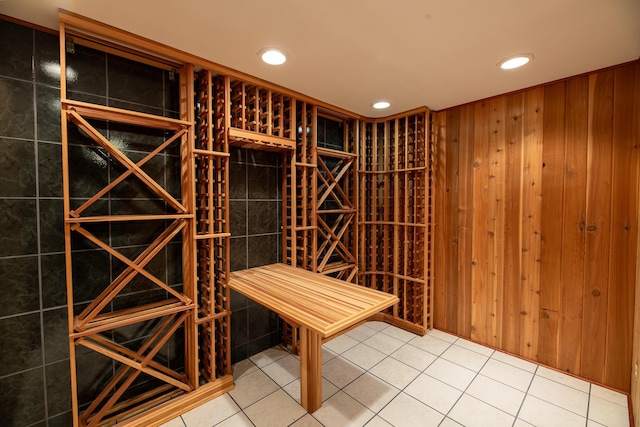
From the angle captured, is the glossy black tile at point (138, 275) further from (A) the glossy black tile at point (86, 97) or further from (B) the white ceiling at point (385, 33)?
(B) the white ceiling at point (385, 33)

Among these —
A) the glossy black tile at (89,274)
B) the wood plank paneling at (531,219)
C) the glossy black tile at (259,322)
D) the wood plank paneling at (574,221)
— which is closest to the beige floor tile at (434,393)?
the wood plank paneling at (531,219)

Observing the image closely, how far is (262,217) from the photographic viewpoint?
8.63ft

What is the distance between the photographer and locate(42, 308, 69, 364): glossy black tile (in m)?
1.67

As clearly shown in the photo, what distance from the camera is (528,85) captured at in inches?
92.0

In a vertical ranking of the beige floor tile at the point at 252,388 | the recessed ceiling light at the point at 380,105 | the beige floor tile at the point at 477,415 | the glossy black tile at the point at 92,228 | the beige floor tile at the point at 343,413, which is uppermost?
the recessed ceiling light at the point at 380,105

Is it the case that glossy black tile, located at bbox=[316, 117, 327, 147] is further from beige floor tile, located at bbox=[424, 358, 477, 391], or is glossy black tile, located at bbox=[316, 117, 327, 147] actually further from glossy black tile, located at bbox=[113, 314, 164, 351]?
beige floor tile, located at bbox=[424, 358, 477, 391]

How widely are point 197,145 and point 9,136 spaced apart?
1.02 m

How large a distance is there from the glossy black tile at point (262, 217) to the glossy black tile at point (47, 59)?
1.51 metres

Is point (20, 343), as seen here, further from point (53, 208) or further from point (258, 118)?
point (258, 118)

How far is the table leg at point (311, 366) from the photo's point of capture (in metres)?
1.89

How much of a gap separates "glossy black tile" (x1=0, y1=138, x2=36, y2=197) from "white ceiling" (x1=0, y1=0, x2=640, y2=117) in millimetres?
720

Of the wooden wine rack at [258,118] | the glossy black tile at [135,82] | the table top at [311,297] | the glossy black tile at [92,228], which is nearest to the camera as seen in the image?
the table top at [311,297]

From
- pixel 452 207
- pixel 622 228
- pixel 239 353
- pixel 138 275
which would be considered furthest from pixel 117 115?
pixel 622 228

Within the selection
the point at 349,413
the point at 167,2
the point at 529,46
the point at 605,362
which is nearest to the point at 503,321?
the point at 605,362
